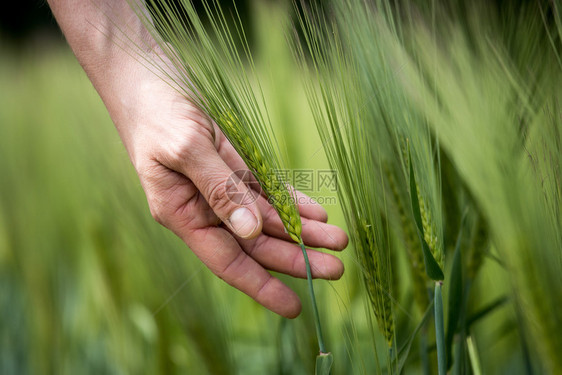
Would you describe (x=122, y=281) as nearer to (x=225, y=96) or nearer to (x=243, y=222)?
(x=243, y=222)

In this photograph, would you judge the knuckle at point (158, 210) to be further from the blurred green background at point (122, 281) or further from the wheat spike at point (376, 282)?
the wheat spike at point (376, 282)

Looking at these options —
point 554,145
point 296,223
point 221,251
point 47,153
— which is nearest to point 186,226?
point 221,251

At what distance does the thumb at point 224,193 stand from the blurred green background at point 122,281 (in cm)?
7

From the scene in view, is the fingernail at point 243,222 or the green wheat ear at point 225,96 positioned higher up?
the green wheat ear at point 225,96

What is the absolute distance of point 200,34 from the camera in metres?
0.36

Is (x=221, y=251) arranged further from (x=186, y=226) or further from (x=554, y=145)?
(x=554, y=145)

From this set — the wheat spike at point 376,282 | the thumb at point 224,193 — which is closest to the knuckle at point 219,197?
the thumb at point 224,193

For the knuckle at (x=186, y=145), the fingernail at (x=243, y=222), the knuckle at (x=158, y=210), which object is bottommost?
the fingernail at (x=243, y=222)

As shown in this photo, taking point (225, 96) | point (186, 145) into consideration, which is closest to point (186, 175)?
point (186, 145)

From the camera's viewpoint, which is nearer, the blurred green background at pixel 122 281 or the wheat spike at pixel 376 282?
the wheat spike at pixel 376 282

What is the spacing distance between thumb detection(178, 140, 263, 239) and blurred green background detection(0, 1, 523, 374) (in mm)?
73

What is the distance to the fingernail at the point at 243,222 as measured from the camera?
1.47 feet

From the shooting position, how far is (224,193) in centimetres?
46

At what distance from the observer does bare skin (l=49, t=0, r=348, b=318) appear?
1.51 feet
